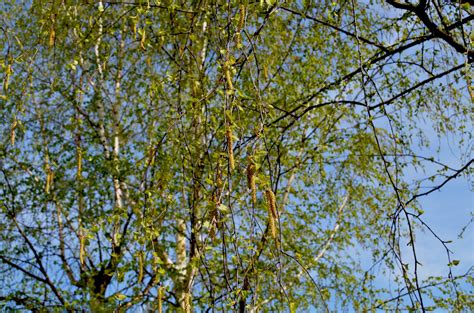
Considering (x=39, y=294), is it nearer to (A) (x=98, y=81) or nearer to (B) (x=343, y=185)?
(A) (x=98, y=81)

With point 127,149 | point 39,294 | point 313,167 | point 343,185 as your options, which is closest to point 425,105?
point 313,167

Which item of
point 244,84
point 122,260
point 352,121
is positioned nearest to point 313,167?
point 352,121

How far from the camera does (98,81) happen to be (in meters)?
6.79

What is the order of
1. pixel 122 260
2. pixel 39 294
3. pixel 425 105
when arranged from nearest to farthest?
pixel 425 105 < pixel 122 260 < pixel 39 294

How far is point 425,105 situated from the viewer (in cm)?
400

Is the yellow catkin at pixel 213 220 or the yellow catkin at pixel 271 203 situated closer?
the yellow catkin at pixel 271 203

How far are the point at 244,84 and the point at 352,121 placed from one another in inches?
49.2

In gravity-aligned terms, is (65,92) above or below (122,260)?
above

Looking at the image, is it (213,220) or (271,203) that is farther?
(213,220)

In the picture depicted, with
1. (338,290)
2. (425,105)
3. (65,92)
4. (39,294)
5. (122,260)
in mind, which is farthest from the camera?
(65,92)

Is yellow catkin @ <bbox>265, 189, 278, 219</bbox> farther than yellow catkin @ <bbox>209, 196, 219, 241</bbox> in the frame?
No

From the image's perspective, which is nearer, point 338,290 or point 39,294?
point 39,294

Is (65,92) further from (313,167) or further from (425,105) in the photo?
(425,105)

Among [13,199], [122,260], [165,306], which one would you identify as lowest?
[165,306]
